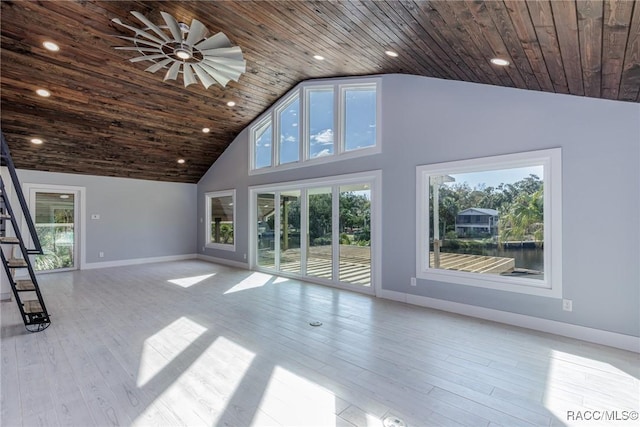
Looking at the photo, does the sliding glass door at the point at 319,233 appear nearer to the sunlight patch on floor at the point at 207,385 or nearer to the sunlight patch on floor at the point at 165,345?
the sunlight patch on floor at the point at 165,345

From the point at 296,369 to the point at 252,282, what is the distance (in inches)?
142

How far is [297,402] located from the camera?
2191mm

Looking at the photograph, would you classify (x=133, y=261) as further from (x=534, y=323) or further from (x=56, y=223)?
(x=534, y=323)

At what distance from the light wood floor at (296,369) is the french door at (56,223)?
3.32 meters

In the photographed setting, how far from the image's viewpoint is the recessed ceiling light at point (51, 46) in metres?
3.82

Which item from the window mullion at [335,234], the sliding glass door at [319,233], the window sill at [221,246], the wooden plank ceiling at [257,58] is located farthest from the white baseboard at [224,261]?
the wooden plank ceiling at [257,58]

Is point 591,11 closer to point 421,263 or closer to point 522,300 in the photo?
point 522,300

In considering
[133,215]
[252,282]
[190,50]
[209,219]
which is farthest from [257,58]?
[133,215]

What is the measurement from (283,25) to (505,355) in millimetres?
4356

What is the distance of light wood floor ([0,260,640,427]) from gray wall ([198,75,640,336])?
1.27ft

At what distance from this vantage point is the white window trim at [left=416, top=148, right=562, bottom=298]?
3.42 m

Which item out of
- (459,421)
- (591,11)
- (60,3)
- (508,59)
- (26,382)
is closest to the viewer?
(591,11)

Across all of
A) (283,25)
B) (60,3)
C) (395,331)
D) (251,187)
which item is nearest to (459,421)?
(395,331)

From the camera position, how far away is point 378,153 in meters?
5.01
